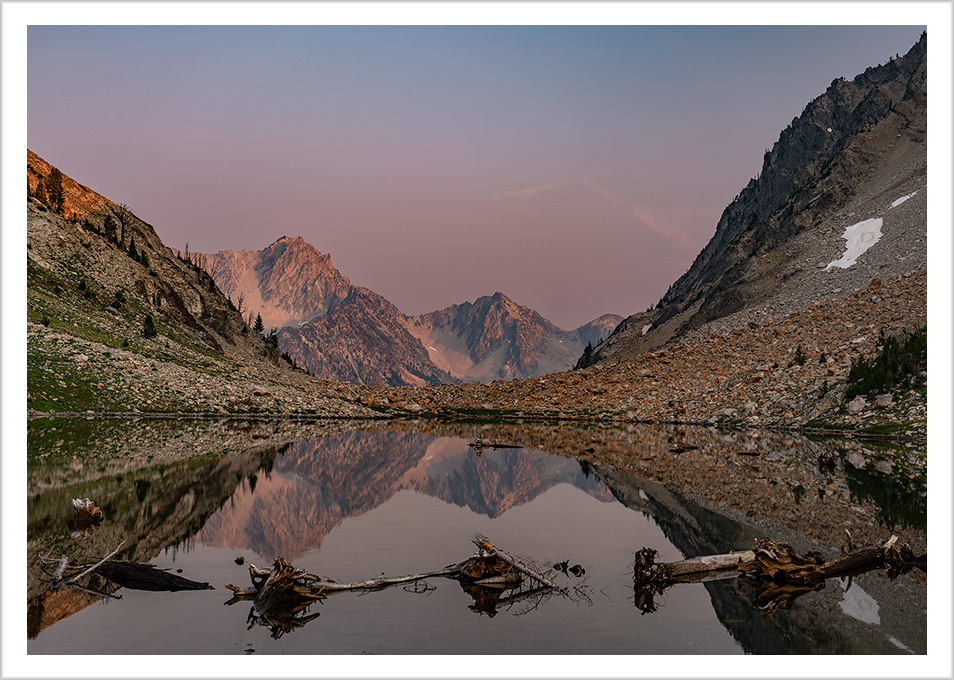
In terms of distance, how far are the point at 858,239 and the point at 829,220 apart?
1598cm

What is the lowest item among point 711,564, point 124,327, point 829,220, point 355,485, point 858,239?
point 355,485

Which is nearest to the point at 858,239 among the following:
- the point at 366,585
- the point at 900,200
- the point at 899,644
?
the point at 900,200

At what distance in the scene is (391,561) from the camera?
63.7ft

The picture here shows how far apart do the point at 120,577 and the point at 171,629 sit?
4112mm

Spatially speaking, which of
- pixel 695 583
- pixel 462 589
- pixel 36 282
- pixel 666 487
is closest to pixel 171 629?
pixel 462 589

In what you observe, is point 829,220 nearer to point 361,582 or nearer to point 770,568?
point 770,568

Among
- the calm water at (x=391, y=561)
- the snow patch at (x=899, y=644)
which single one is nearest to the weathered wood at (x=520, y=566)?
the calm water at (x=391, y=561)

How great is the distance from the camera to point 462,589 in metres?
16.9

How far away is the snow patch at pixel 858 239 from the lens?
120 meters

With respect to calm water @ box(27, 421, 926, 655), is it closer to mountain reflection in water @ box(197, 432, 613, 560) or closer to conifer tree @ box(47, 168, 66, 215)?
mountain reflection in water @ box(197, 432, 613, 560)

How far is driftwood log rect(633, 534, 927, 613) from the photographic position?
56.6 ft

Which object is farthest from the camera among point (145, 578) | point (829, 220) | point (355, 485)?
point (829, 220)

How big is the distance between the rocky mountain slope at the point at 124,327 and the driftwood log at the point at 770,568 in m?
65.4

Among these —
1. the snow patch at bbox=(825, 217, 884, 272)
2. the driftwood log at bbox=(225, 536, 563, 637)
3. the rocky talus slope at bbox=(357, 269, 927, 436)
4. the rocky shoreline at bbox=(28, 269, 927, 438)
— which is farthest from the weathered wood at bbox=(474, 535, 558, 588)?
the snow patch at bbox=(825, 217, 884, 272)
